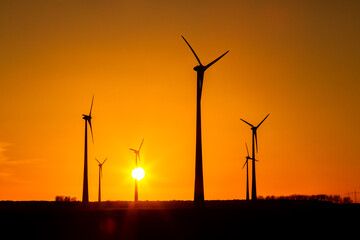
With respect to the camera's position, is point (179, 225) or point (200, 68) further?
point (200, 68)

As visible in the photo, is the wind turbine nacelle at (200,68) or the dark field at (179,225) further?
the wind turbine nacelle at (200,68)

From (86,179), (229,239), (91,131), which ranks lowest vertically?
(229,239)

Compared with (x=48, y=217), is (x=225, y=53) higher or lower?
higher

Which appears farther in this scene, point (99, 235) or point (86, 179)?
point (86, 179)

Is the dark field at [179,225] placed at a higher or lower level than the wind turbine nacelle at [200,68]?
lower

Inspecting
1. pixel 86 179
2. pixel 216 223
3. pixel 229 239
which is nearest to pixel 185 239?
pixel 229 239

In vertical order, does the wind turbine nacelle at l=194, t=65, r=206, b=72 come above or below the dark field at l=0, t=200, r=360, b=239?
above

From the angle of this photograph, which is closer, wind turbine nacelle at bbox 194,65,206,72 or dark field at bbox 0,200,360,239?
dark field at bbox 0,200,360,239

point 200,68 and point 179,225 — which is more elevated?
point 200,68

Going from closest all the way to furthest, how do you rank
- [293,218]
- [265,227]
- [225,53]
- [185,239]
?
[185,239] → [265,227] → [293,218] → [225,53]

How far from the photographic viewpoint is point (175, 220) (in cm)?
6438

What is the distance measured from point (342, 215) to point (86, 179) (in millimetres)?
43262

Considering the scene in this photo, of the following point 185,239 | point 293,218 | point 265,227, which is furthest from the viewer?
point 293,218

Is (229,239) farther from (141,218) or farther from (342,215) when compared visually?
(342,215)
